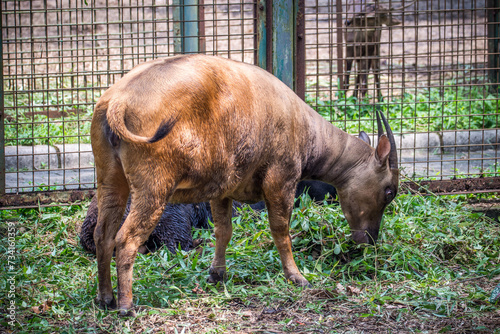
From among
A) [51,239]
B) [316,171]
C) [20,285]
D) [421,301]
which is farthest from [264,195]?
[51,239]

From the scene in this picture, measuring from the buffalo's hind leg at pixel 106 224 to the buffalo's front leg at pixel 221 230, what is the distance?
41.0 inches

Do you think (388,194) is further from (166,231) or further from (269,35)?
(269,35)

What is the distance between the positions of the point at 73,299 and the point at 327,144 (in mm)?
2565

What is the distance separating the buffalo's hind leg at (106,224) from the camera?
3.81m

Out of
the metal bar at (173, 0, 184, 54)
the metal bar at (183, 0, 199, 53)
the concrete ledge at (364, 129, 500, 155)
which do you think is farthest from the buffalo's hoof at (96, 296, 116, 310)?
the concrete ledge at (364, 129, 500, 155)

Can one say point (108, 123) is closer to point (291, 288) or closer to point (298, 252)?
point (291, 288)

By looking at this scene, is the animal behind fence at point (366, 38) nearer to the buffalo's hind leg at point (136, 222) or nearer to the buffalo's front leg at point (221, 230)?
the buffalo's front leg at point (221, 230)

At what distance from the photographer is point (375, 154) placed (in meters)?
4.98

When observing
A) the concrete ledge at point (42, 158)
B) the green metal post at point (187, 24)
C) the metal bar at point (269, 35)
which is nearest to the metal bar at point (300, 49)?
the metal bar at point (269, 35)

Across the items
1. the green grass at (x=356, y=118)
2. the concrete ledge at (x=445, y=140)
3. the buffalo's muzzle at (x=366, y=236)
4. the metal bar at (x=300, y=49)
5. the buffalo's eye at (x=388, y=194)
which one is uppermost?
the metal bar at (x=300, y=49)

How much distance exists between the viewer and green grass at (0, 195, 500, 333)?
3.71 meters

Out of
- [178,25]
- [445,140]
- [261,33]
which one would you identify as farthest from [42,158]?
[445,140]

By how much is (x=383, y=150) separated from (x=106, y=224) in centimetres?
257

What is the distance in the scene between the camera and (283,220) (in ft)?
14.9
